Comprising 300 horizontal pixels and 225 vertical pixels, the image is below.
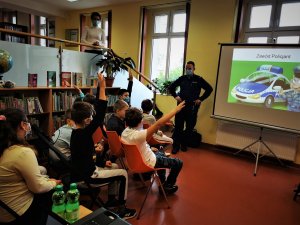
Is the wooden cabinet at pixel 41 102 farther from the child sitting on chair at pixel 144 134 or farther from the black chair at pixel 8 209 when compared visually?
the black chair at pixel 8 209

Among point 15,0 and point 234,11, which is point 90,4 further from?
point 234,11

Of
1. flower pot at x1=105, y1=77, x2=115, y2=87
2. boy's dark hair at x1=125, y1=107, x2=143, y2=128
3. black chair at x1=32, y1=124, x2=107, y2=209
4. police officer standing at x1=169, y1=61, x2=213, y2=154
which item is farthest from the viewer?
police officer standing at x1=169, y1=61, x2=213, y2=154

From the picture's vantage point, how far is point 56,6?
22.4ft

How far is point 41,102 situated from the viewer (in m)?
3.51

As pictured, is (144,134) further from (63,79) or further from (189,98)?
(189,98)

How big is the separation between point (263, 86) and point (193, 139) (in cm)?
167

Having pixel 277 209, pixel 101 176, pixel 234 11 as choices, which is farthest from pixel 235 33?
pixel 101 176

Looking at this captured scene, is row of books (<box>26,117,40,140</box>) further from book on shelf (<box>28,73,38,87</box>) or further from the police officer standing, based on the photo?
the police officer standing

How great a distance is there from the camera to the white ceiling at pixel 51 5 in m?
5.99

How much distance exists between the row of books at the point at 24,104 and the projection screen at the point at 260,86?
3.03 m

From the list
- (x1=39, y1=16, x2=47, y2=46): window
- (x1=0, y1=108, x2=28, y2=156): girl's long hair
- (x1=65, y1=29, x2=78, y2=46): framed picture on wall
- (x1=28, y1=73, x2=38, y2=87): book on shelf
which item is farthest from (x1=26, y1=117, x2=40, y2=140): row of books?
(x1=39, y1=16, x2=47, y2=46): window

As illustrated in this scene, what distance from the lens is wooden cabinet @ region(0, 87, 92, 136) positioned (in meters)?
3.11

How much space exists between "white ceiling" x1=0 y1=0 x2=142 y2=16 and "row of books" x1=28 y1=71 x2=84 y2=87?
2.85 m

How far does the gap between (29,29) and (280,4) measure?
742cm
